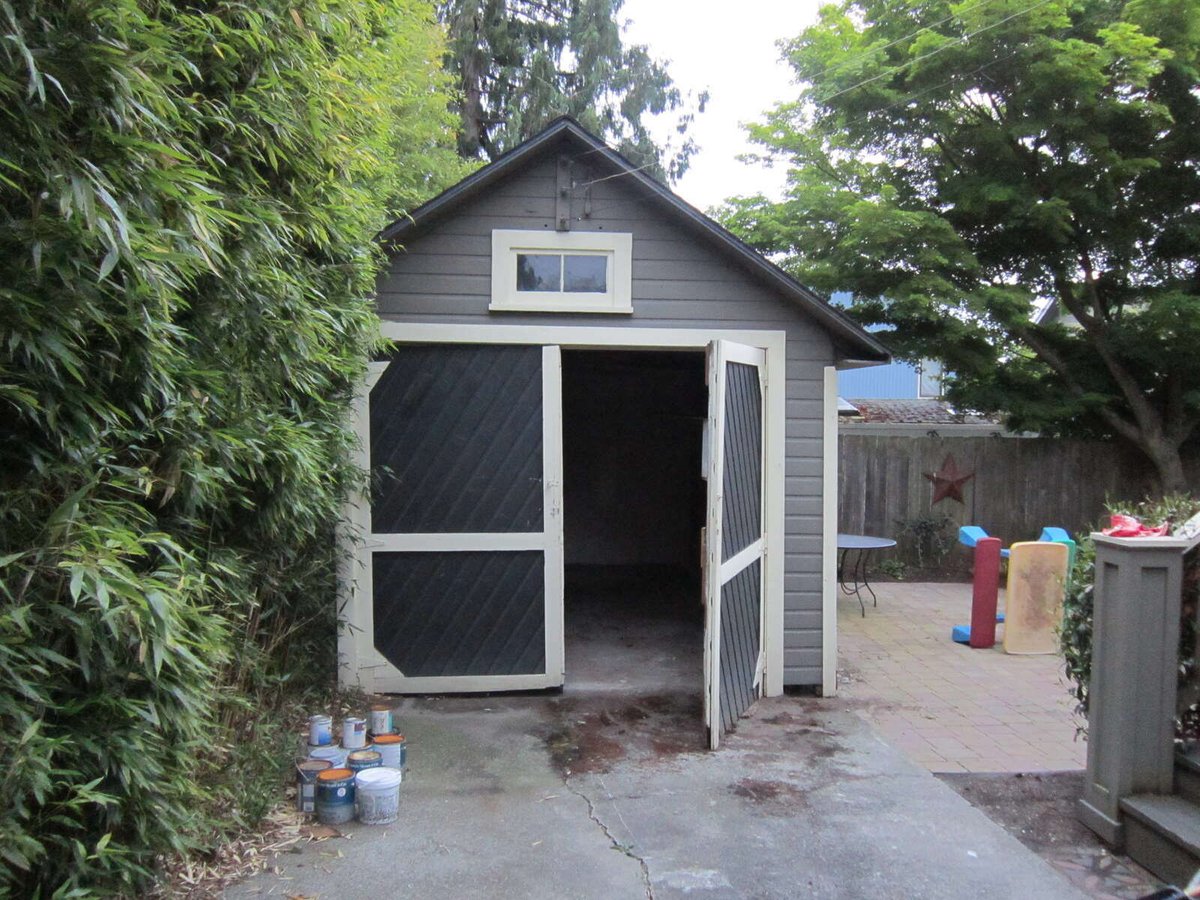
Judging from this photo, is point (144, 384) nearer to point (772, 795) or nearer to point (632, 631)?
point (772, 795)

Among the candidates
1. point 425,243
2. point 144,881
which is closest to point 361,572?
point 425,243

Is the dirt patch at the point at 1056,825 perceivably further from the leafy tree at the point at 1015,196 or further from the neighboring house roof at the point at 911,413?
the neighboring house roof at the point at 911,413

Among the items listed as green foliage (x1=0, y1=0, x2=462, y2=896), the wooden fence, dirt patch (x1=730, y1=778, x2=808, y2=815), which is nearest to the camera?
green foliage (x1=0, y1=0, x2=462, y2=896)

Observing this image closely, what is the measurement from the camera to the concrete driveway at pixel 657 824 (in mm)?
3357

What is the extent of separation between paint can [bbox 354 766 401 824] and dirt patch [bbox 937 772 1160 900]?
8.14 ft

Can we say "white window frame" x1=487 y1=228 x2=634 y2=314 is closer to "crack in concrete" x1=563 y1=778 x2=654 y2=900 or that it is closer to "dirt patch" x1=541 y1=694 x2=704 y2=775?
"dirt patch" x1=541 y1=694 x2=704 y2=775

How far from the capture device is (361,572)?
5.51 m

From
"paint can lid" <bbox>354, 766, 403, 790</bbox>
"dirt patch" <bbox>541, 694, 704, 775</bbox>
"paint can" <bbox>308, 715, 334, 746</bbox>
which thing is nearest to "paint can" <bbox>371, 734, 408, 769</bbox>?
"paint can" <bbox>308, 715, 334, 746</bbox>

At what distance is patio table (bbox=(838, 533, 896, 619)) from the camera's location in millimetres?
8586

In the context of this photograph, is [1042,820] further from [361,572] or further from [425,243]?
[425,243]

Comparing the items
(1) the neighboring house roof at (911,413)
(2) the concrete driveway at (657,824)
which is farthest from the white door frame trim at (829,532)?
(1) the neighboring house roof at (911,413)

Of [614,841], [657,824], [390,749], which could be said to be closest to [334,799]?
[390,749]

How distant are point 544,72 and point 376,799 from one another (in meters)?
15.2

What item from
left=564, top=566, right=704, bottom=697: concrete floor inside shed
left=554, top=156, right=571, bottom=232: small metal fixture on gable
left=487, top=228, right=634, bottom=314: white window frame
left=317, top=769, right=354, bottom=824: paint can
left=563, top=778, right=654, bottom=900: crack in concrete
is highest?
left=554, top=156, right=571, bottom=232: small metal fixture on gable
